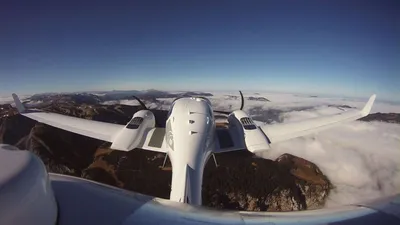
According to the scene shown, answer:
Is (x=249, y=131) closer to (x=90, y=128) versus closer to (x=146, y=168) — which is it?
(x=146, y=168)

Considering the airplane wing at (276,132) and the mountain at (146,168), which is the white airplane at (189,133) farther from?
the mountain at (146,168)

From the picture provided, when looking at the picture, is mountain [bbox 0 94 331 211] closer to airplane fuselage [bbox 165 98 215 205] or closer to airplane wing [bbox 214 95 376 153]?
airplane wing [bbox 214 95 376 153]

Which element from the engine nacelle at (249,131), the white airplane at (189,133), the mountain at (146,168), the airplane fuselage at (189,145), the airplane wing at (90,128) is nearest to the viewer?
the airplane fuselage at (189,145)

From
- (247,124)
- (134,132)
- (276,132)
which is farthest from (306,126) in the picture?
(134,132)

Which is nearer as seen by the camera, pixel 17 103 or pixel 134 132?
pixel 134 132

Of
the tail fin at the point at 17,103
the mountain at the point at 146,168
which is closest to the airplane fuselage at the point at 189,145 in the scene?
the mountain at the point at 146,168

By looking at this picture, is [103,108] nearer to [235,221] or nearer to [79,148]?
[79,148]

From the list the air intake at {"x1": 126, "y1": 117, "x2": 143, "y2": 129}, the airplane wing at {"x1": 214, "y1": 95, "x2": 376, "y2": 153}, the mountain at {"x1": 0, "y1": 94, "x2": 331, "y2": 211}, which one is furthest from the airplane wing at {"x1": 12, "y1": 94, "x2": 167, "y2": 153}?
the airplane wing at {"x1": 214, "y1": 95, "x2": 376, "y2": 153}
